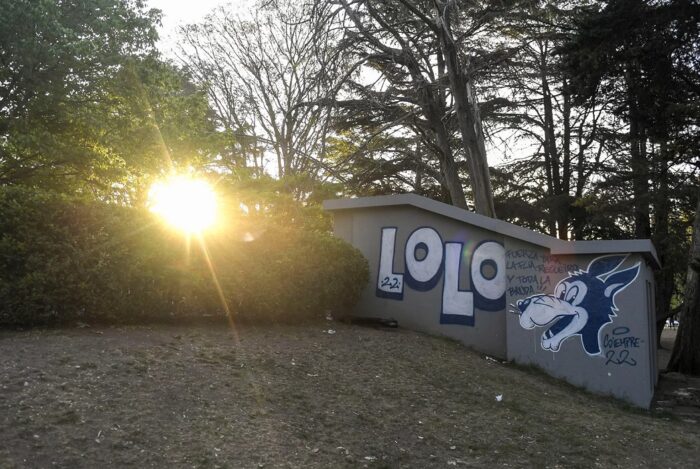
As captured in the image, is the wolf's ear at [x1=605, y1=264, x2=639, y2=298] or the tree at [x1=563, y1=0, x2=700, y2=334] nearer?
the wolf's ear at [x1=605, y1=264, x2=639, y2=298]

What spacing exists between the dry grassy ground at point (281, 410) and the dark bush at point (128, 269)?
14.7 inches

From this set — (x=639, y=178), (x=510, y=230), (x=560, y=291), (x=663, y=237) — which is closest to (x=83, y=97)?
(x=510, y=230)

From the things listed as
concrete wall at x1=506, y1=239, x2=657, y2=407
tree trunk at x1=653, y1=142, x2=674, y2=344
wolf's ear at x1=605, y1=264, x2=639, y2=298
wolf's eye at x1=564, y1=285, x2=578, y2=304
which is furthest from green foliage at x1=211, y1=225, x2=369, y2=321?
tree trunk at x1=653, y1=142, x2=674, y2=344

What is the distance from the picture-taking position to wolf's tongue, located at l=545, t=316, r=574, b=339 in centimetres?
916

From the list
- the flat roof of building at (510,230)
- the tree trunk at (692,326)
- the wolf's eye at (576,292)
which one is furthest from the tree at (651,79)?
the wolf's eye at (576,292)

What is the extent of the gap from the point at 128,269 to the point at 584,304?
6843 millimetres

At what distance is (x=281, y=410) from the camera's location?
5.46 m

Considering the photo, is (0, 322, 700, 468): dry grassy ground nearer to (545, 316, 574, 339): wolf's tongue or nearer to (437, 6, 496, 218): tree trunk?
(545, 316, 574, 339): wolf's tongue

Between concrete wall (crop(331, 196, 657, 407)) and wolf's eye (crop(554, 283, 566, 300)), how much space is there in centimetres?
2

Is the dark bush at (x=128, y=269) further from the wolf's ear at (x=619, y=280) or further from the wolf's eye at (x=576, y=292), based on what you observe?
the wolf's ear at (x=619, y=280)

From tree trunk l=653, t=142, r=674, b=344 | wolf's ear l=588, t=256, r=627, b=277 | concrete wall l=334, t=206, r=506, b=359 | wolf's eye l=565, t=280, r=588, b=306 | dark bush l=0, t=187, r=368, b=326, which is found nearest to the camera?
dark bush l=0, t=187, r=368, b=326

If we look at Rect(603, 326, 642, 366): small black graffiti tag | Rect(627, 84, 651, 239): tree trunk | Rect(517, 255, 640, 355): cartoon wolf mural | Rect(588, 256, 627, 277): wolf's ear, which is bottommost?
Rect(603, 326, 642, 366): small black graffiti tag

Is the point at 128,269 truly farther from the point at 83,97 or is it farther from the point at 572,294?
the point at 83,97

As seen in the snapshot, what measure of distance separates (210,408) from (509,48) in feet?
45.3
